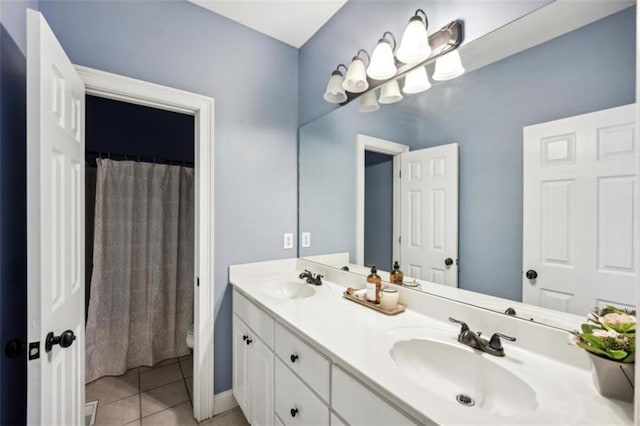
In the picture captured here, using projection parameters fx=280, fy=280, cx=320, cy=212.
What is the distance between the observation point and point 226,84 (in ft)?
5.96

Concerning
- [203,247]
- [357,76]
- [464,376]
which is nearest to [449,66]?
[357,76]

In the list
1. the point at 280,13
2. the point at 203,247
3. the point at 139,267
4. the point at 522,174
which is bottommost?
the point at 139,267

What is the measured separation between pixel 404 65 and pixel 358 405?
4.57ft

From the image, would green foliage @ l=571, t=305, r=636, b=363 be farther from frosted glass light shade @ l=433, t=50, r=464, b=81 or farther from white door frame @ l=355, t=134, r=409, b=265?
frosted glass light shade @ l=433, t=50, r=464, b=81

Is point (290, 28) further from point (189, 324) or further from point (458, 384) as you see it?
point (189, 324)

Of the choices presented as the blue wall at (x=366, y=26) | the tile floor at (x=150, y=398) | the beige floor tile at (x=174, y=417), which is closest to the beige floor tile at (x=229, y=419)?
the tile floor at (x=150, y=398)

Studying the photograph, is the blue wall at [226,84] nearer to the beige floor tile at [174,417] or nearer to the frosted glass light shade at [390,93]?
the beige floor tile at [174,417]

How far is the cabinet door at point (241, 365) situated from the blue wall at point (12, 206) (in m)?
0.92

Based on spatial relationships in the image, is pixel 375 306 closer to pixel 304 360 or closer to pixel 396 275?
pixel 396 275

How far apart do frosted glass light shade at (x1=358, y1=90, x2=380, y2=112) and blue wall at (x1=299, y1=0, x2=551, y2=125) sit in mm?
228

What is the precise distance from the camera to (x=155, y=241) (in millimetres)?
2414

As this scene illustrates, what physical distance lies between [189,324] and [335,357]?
6.92ft

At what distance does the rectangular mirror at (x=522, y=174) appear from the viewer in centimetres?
79

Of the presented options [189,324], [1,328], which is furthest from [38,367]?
[189,324]
